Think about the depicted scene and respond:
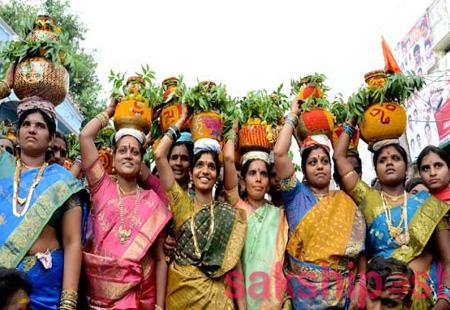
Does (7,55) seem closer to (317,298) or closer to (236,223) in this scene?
(236,223)

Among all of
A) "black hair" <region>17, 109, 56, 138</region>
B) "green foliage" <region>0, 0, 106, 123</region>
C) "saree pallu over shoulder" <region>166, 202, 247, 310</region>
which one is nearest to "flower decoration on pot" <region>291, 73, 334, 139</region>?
"saree pallu over shoulder" <region>166, 202, 247, 310</region>

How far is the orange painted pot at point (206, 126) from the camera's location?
177 inches

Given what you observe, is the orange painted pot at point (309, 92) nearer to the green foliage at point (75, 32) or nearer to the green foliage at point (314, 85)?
the green foliage at point (314, 85)

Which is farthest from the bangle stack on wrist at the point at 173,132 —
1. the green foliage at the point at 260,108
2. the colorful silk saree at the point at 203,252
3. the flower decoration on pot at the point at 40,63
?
the flower decoration on pot at the point at 40,63

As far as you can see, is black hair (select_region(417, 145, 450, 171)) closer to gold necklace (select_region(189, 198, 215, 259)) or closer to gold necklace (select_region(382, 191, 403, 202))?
gold necklace (select_region(382, 191, 403, 202))

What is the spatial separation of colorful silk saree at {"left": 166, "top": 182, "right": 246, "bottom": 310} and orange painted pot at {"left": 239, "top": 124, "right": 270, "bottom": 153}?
0.72 m

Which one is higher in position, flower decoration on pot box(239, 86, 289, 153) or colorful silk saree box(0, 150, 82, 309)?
flower decoration on pot box(239, 86, 289, 153)

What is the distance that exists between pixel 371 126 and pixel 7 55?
10.5 feet

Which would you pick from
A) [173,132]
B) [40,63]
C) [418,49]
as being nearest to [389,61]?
[173,132]

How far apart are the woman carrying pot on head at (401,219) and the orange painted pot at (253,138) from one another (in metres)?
0.70

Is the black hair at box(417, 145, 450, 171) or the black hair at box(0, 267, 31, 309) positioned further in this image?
the black hair at box(417, 145, 450, 171)

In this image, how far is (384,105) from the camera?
4.63 meters

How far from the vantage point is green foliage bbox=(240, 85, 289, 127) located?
4.97 meters

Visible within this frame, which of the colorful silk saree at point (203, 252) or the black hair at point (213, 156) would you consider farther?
the black hair at point (213, 156)
